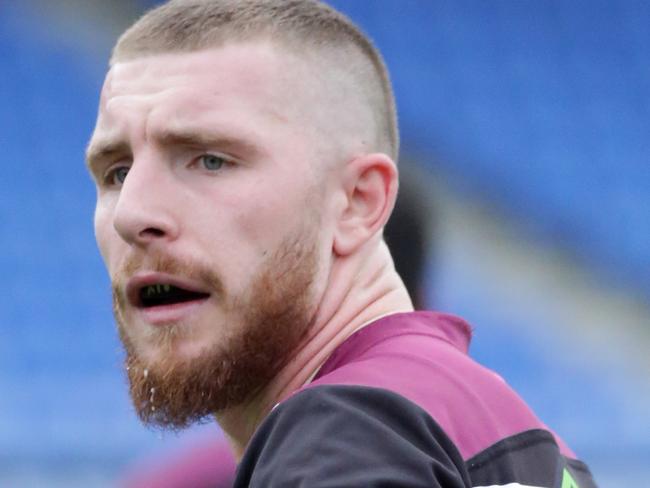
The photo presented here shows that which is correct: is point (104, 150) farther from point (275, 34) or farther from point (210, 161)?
point (275, 34)

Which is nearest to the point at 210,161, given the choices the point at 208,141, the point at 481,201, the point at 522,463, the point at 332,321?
the point at 208,141

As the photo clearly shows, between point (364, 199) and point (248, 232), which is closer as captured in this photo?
point (248, 232)

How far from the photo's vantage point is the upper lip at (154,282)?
1.56 meters

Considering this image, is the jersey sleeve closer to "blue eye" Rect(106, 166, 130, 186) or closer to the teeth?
the teeth

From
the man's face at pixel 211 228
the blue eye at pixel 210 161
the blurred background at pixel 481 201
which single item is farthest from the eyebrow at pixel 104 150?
the blurred background at pixel 481 201

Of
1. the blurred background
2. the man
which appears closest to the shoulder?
the man

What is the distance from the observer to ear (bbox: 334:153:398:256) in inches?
67.1

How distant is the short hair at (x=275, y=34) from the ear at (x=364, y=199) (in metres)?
0.07

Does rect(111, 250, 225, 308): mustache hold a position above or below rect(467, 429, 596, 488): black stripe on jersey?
above

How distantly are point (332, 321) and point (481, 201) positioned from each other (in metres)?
5.11

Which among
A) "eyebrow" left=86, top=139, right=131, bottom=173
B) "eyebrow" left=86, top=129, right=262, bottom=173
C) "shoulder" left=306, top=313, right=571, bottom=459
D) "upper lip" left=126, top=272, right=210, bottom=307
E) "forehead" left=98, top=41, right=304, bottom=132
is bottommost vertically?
"shoulder" left=306, top=313, right=571, bottom=459

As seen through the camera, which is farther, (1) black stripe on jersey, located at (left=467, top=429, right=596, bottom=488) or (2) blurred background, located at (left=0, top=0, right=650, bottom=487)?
(2) blurred background, located at (left=0, top=0, right=650, bottom=487)

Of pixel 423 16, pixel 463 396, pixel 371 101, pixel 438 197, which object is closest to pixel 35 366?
pixel 438 197

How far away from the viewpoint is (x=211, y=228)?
157 cm
